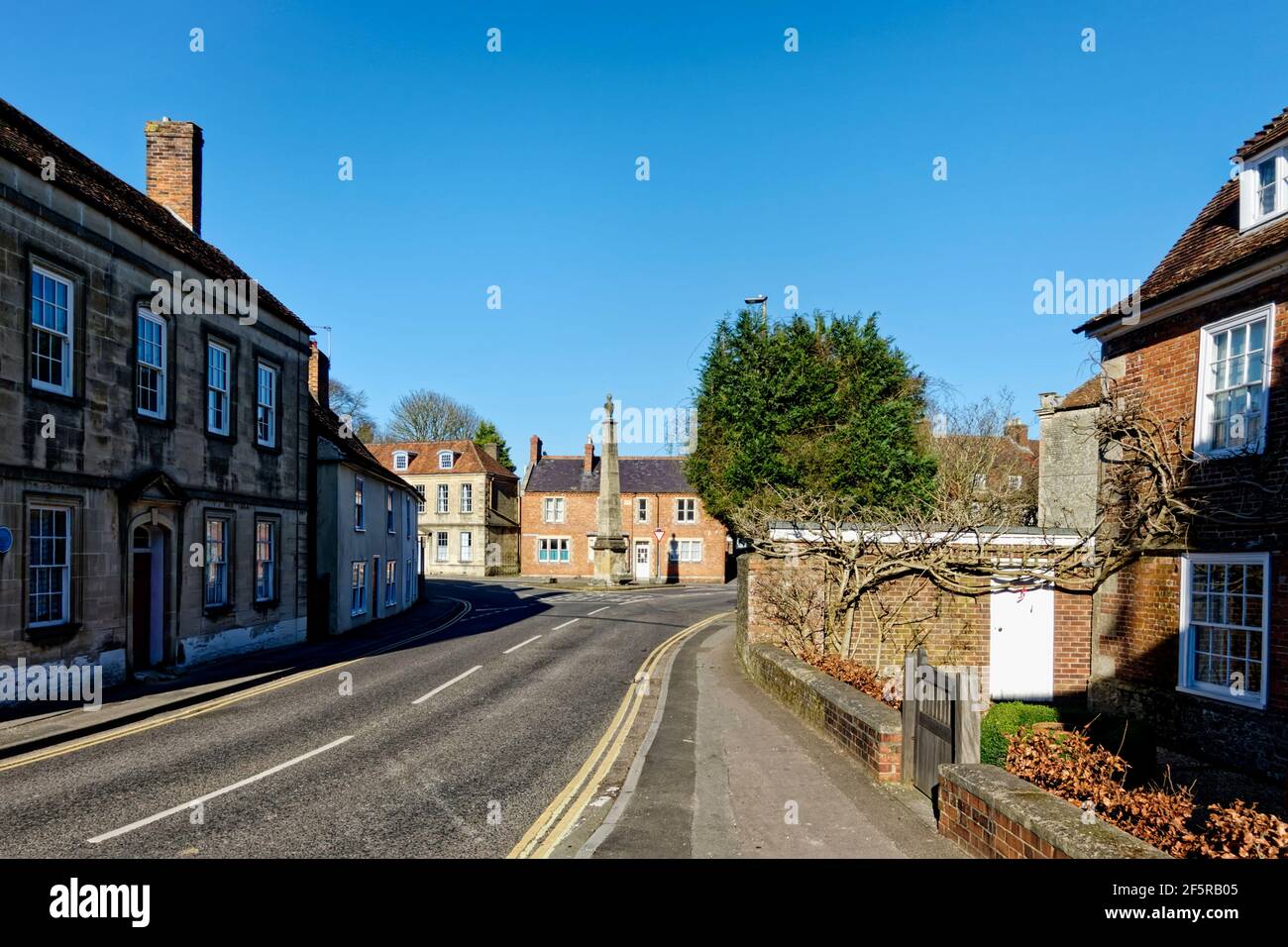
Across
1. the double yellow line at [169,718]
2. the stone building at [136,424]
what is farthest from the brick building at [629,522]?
the double yellow line at [169,718]

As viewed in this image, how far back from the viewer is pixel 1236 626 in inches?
→ 440

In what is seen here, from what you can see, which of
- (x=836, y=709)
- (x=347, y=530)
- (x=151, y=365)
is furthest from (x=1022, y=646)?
(x=347, y=530)

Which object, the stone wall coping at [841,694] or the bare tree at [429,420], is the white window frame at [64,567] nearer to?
the stone wall coping at [841,694]

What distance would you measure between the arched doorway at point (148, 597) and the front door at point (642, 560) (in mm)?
40534

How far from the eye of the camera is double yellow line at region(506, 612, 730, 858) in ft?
23.0

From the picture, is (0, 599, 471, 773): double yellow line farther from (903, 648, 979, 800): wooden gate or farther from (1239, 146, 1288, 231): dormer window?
(1239, 146, 1288, 231): dormer window

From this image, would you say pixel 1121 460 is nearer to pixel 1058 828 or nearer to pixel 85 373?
pixel 1058 828

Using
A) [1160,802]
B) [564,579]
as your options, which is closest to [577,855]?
A: [1160,802]

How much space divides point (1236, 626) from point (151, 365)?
62.8 ft

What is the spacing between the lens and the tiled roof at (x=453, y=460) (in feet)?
187

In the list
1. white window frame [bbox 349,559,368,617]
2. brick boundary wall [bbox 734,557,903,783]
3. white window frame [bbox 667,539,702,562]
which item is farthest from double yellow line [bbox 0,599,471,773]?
white window frame [bbox 667,539,702,562]

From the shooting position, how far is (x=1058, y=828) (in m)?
5.16
